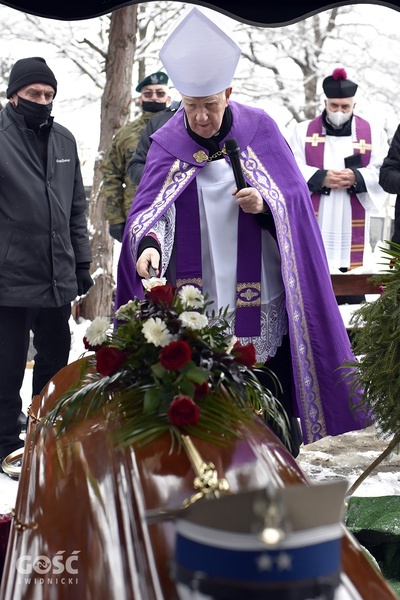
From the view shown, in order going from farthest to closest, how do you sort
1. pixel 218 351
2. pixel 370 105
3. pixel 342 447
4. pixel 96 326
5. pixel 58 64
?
pixel 370 105
pixel 58 64
pixel 342 447
pixel 96 326
pixel 218 351

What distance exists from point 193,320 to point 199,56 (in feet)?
5.99

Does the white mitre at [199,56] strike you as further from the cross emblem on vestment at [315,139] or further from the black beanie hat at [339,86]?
the cross emblem on vestment at [315,139]

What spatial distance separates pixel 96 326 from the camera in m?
3.06

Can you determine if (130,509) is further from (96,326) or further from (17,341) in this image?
(17,341)

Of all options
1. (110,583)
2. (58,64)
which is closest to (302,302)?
(110,583)

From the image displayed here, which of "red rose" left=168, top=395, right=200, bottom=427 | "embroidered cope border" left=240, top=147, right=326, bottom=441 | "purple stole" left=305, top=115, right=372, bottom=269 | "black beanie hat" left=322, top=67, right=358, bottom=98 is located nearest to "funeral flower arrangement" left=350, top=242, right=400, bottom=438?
"embroidered cope border" left=240, top=147, right=326, bottom=441

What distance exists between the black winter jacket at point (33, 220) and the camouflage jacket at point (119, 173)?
227 centimetres

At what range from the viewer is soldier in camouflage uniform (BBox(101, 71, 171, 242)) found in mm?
8000

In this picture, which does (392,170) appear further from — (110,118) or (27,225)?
(110,118)

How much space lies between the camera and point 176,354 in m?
2.63

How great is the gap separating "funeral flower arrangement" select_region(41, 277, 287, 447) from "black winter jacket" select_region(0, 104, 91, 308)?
2436 millimetres

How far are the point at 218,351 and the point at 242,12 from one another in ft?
4.77

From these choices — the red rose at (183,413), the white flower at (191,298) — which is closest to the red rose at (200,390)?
the red rose at (183,413)

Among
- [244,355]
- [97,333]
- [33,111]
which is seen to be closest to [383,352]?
[244,355]
